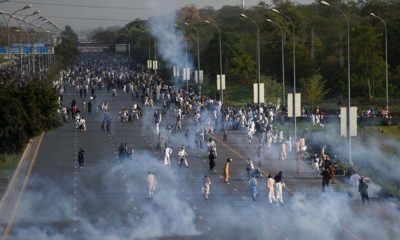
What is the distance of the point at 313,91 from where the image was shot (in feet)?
320

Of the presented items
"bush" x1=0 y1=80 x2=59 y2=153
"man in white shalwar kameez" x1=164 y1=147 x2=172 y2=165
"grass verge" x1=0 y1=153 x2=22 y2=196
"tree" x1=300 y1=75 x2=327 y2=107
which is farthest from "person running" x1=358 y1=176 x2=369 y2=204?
"tree" x1=300 y1=75 x2=327 y2=107

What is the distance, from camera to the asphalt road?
3350 centimetres

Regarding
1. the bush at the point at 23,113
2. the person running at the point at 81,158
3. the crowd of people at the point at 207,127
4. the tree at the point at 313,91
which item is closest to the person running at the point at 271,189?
the crowd of people at the point at 207,127

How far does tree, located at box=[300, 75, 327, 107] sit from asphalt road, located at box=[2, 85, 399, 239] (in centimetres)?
3839

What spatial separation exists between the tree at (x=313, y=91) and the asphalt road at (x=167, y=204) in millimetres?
38390

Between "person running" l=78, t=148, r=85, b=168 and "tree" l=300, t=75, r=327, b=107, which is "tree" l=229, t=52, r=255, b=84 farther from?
"person running" l=78, t=148, r=85, b=168

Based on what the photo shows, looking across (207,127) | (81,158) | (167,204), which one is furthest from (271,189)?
(207,127)

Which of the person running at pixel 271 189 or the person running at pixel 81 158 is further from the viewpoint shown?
the person running at pixel 81 158

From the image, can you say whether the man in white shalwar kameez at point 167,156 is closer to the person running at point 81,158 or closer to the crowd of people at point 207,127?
the crowd of people at point 207,127

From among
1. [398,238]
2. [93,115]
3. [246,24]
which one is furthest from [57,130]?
[246,24]

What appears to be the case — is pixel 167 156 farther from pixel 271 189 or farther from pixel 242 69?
pixel 242 69

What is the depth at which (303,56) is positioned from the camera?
377ft

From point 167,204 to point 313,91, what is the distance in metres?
59.2

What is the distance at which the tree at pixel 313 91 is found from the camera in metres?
97.2
